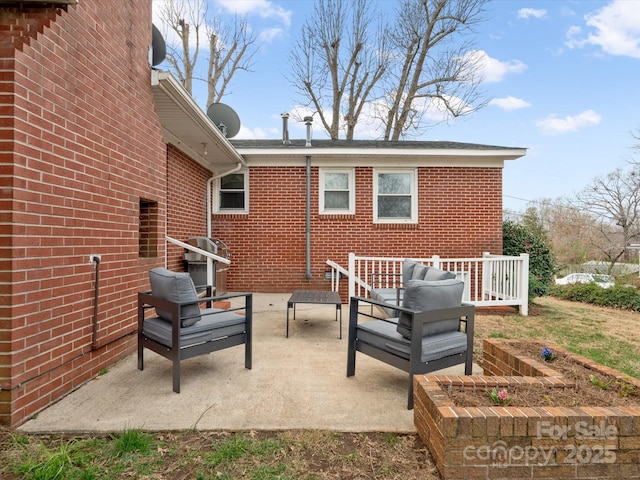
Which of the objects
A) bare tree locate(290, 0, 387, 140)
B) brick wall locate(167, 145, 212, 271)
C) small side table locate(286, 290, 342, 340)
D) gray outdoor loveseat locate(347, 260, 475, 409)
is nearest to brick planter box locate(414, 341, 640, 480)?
gray outdoor loveseat locate(347, 260, 475, 409)

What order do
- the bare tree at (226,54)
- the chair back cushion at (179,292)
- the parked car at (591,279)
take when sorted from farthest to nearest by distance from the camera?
the bare tree at (226,54)
the parked car at (591,279)
the chair back cushion at (179,292)

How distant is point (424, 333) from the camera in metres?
2.75

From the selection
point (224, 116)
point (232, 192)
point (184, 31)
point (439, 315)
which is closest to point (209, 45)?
point (184, 31)

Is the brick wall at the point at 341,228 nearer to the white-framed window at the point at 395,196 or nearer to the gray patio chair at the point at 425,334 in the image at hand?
the white-framed window at the point at 395,196

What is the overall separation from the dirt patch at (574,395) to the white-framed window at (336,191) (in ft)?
18.6

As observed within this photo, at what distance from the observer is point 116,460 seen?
1.95 metres

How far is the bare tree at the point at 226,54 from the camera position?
542 inches

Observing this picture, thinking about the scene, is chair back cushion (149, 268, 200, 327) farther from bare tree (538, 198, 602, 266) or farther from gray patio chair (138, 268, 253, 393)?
bare tree (538, 198, 602, 266)

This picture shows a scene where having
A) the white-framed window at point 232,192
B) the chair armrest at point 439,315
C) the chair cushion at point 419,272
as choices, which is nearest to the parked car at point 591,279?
the chair cushion at point 419,272

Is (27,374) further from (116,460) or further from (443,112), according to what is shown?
(443,112)

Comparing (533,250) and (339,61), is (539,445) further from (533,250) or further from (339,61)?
(339,61)

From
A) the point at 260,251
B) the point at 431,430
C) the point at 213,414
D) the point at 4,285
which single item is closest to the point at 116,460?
the point at 213,414

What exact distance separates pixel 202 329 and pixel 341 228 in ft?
16.6

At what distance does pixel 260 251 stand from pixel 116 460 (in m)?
5.79
